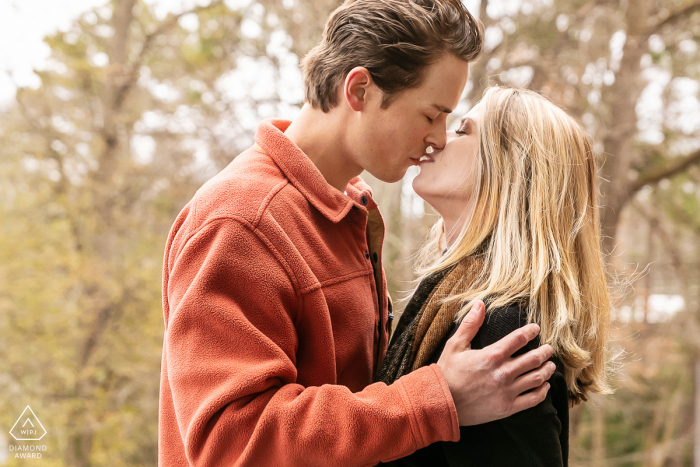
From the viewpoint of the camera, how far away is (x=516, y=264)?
1.54m

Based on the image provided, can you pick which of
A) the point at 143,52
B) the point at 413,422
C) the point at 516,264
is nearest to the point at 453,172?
the point at 516,264

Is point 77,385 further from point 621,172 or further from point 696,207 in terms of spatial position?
point 696,207

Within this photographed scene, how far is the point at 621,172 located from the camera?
4.82 m

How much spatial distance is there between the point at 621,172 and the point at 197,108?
3733 mm

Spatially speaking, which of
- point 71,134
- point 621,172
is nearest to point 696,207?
point 621,172

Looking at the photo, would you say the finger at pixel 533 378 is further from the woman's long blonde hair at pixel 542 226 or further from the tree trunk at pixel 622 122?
the tree trunk at pixel 622 122

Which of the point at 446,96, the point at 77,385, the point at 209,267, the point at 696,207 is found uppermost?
the point at 446,96

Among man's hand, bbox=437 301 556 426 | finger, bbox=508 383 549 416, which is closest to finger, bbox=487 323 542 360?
man's hand, bbox=437 301 556 426

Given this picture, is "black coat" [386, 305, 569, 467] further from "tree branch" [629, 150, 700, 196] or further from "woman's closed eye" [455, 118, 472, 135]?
"tree branch" [629, 150, 700, 196]

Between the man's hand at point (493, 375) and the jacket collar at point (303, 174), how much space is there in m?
0.43

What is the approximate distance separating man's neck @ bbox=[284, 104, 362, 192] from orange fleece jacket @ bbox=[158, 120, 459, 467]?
0.15m

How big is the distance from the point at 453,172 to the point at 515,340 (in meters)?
0.61

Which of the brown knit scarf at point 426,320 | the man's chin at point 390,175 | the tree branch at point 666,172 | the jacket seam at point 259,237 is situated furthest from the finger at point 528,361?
the tree branch at point 666,172

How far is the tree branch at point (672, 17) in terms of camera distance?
4.67 m
